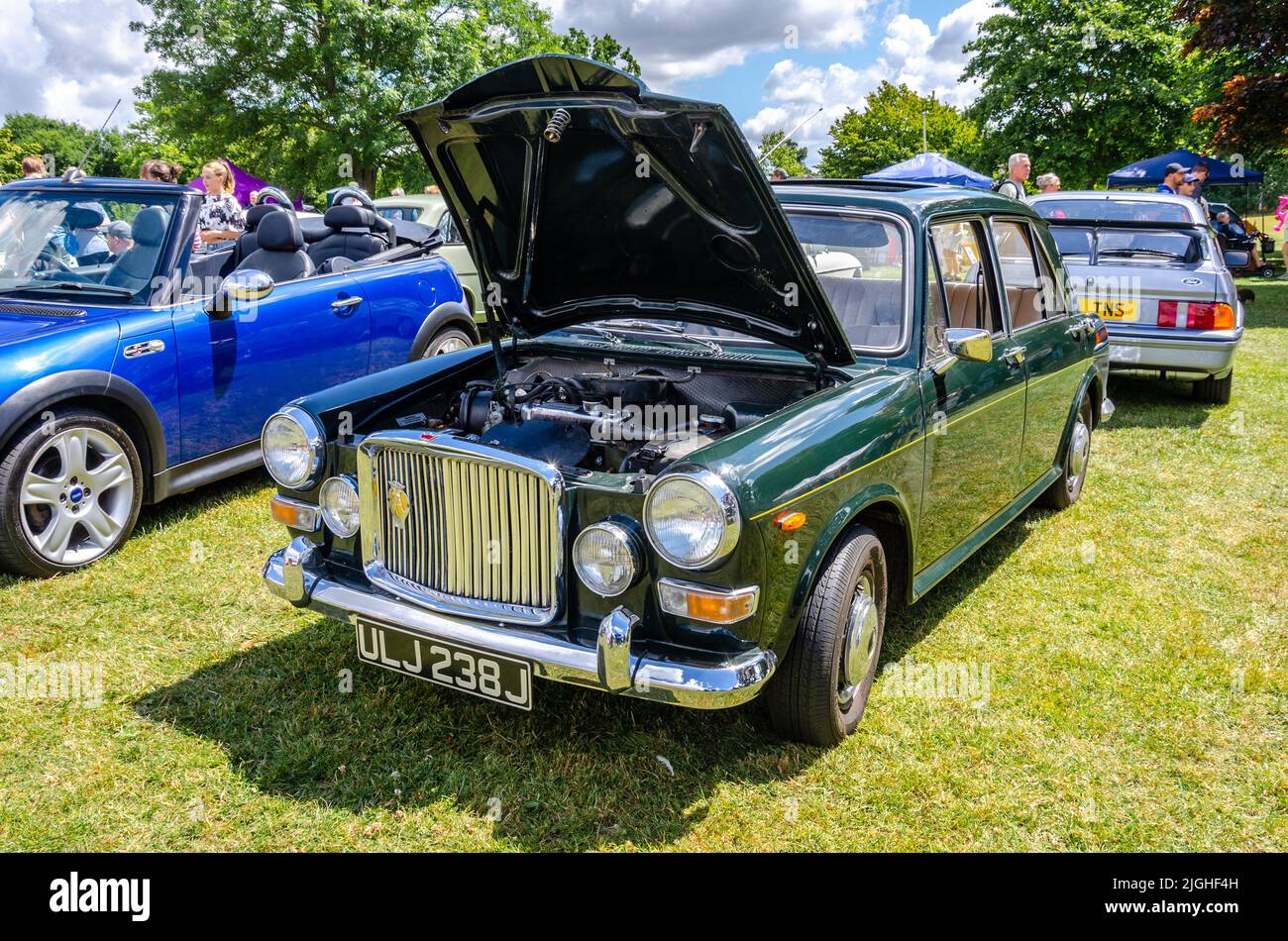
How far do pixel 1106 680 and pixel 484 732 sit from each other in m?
2.36

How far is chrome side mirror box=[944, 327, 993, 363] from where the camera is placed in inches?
140

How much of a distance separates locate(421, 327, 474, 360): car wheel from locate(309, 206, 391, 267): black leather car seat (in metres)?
0.91

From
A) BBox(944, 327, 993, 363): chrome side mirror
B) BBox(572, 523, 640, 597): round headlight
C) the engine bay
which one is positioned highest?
BBox(944, 327, 993, 363): chrome side mirror

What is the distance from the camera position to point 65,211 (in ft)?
17.5

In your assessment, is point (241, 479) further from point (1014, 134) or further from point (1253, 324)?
point (1014, 134)

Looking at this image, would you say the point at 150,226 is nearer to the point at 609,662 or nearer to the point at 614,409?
the point at 614,409

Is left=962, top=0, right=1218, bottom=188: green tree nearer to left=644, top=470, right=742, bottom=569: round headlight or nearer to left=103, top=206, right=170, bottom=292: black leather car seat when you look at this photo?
left=103, top=206, right=170, bottom=292: black leather car seat

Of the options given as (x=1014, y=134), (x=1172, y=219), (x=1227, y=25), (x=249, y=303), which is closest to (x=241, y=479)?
(x=249, y=303)

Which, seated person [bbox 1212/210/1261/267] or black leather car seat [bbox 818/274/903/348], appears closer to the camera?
black leather car seat [bbox 818/274/903/348]

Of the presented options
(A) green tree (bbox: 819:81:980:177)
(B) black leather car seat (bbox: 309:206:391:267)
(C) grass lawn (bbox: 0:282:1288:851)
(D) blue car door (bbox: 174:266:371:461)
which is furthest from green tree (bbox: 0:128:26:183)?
(C) grass lawn (bbox: 0:282:1288:851)

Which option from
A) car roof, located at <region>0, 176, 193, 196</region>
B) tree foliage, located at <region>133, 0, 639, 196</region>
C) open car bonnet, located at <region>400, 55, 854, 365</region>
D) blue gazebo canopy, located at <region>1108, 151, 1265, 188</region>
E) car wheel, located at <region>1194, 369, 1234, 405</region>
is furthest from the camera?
blue gazebo canopy, located at <region>1108, 151, 1265, 188</region>

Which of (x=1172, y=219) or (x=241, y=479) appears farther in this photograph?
(x=1172, y=219)

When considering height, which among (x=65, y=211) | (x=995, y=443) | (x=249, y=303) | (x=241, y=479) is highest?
(x=65, y=211)

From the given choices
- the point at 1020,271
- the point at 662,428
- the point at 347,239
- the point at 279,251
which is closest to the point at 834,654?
the point at 662,428
